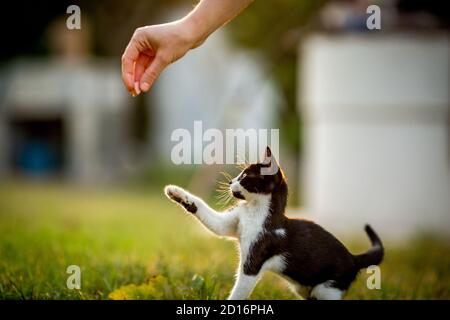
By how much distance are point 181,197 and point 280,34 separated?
9147 mm

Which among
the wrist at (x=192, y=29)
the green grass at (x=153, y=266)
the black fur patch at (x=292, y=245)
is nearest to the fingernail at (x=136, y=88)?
the wrist at (x=192, y=29)

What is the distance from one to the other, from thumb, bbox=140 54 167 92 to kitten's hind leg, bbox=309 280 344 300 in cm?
89

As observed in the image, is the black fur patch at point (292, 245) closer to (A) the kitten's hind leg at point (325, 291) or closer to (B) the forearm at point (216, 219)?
(A) the kitten's hind leg at point (325, 291)

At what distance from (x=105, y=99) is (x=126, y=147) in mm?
1595

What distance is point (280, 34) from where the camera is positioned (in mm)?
11148

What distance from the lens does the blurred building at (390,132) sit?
6352mm

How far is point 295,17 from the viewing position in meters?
11.2

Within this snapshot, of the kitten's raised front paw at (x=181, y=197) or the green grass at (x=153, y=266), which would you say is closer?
the kitten's raised front paw at (x=181, y=197)

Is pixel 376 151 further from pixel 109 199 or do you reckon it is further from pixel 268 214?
pixel 109 199

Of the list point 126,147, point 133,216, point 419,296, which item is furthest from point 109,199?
point 419,296

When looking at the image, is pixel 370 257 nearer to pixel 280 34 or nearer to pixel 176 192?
pixel 176 192

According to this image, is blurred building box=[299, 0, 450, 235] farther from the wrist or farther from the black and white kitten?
the wrist

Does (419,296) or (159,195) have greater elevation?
(419,296)

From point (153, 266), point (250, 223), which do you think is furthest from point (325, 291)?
A: point (153, 266)
